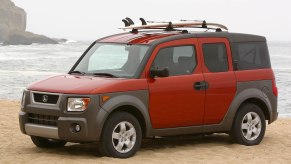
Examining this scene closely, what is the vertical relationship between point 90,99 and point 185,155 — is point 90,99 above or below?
above

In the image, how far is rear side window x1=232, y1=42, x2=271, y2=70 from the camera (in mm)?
11953

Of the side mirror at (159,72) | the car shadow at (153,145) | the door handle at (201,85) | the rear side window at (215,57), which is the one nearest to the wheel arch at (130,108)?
the side mirror at (159,72)

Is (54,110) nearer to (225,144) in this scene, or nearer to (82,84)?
(82,84)

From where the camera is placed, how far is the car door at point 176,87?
10.8m

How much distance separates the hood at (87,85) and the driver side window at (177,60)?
1.62 ft

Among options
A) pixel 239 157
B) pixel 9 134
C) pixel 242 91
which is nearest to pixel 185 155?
pixel 239 157

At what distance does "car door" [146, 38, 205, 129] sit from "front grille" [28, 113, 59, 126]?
128 cm

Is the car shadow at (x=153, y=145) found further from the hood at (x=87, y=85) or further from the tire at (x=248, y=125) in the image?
the hood at (x=87, y=85)

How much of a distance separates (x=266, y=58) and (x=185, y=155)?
234cm

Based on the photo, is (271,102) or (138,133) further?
(271,102)

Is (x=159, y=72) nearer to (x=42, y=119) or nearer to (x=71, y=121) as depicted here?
(x=71, y=121)

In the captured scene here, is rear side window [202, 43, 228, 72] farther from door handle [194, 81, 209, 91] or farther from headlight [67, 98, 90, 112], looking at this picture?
headlight [67, 98, 90, 112]

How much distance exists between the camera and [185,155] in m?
10.9

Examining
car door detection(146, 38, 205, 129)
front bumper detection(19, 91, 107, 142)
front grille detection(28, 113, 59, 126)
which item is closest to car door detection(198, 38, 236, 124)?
car door detection(146, 38, 205, 129)
